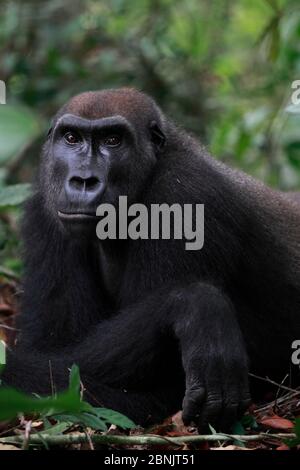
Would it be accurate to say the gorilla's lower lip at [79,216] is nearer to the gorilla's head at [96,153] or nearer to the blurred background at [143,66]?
the gorilla's head at [96,153]

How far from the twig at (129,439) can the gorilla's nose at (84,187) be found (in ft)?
4.88

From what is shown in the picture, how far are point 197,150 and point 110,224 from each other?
89cm

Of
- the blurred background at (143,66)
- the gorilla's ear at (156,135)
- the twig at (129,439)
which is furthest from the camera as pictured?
the blurred background at (143,66)

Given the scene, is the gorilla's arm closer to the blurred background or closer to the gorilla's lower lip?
the gorilla's lower lip

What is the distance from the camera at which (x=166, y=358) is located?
16.8 feet

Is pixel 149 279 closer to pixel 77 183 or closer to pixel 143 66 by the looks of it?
pixel 77 183

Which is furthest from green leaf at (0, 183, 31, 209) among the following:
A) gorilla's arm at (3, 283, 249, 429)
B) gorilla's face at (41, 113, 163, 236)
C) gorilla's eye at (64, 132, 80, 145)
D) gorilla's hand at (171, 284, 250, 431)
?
gorilla's hand at (171, 284, 250, 431)

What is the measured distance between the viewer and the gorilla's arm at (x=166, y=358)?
4.68 metres

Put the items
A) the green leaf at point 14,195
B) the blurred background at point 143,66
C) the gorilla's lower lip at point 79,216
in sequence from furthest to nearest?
the blurred background at point 143,66
the green leaf at point 14,195
the gorilla's lower lip at point 79,216

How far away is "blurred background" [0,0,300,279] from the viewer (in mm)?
10469

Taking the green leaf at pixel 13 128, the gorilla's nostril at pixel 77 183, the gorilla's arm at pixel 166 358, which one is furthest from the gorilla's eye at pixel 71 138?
the green leaf at pixel 13 128

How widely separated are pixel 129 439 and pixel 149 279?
1.23 m

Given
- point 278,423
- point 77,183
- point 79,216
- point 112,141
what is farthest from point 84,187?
point 278,423

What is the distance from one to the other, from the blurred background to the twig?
5.44 m
